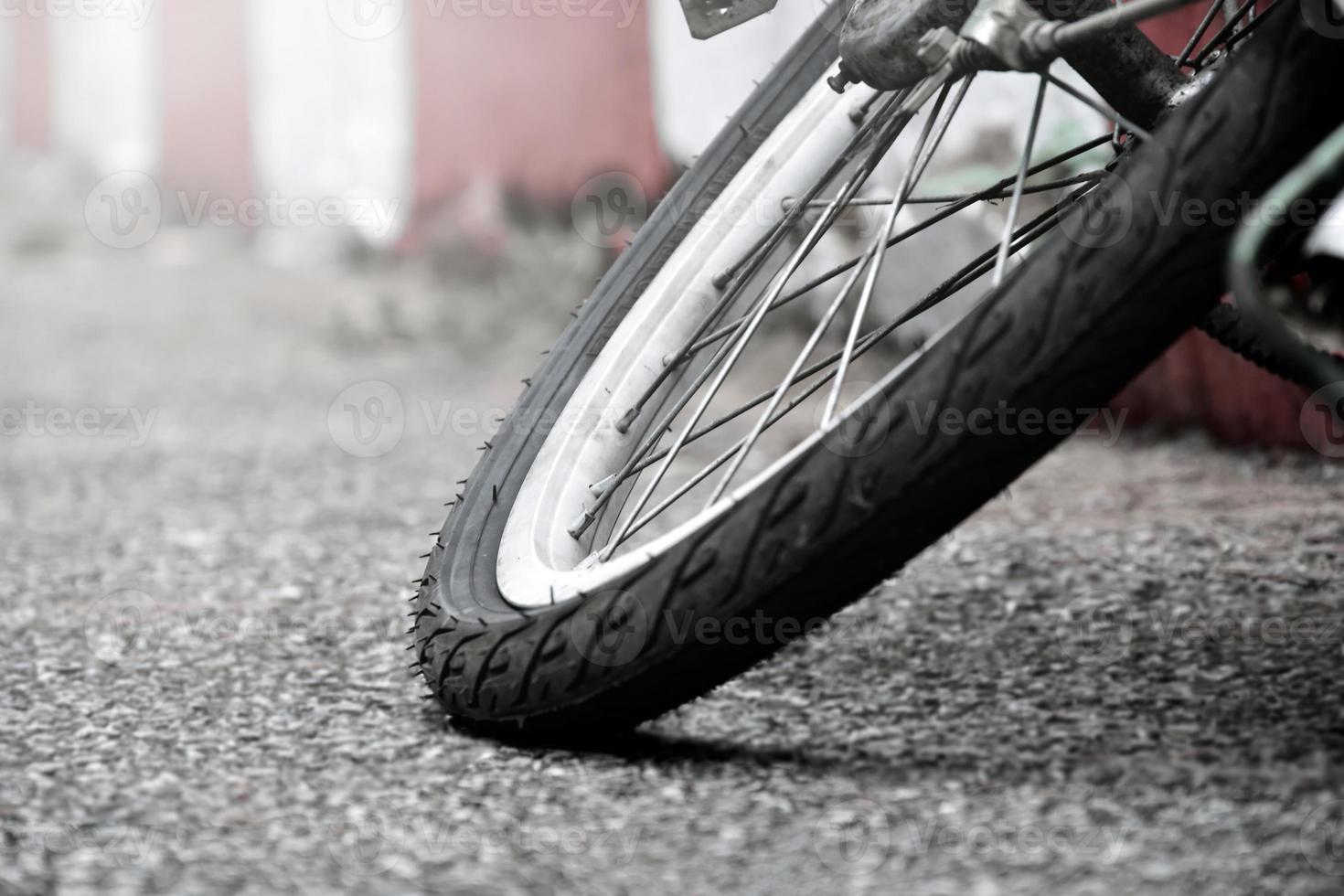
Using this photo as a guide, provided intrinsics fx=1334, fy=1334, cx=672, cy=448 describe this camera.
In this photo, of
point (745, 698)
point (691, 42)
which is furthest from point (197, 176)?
point (745, 698)

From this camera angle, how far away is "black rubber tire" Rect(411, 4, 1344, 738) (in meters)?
0.92

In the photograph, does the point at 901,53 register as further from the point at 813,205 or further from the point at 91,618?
the point at 91,618

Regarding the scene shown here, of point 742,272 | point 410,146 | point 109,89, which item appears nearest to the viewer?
point 742,272

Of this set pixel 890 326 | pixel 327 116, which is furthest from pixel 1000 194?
pixel 327 116

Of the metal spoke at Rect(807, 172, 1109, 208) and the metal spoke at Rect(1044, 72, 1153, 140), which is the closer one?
the metal spoke at Rect(1044, 72, 1153, 140)

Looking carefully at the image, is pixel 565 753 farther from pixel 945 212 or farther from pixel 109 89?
pixel 109 89

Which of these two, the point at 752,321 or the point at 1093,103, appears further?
the point at 752,321

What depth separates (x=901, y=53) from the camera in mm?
1254

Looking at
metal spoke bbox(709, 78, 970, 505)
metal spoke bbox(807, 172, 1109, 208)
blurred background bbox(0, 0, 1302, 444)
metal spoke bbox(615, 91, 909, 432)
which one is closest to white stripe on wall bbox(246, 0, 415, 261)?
blurred background bbox(0, 0, 1302, 444)

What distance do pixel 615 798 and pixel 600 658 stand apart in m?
0.11

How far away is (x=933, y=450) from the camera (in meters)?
0.96

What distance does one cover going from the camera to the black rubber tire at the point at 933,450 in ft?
3.03

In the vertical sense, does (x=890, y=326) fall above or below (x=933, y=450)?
above

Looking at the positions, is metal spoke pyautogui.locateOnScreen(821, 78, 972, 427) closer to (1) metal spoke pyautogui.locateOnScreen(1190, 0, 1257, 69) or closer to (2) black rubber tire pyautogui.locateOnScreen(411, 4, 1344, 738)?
(2) black rubber tire pyautogui.locateOnScreen(411, 4, 1344, 738)
